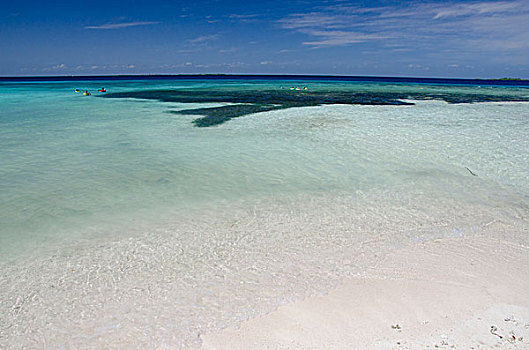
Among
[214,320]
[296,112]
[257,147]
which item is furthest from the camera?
[296,112]

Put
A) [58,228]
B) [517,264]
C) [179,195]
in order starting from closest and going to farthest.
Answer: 1. [517,264]
2. [58,228]
3. [179,195]

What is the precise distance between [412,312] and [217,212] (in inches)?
159

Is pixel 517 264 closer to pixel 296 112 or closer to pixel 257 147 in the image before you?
pixel 257 147

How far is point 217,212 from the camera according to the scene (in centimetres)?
704

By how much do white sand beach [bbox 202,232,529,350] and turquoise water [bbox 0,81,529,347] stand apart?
0.32 m

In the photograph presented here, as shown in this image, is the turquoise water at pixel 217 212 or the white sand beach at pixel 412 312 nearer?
the white sand beach at pixel 412 312

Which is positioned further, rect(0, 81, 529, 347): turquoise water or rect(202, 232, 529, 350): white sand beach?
rect(0, 81, 529, 347): turquoise water

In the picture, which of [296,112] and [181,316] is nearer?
[181,316]

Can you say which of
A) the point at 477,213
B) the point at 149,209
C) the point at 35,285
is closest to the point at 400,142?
the point at 477,213

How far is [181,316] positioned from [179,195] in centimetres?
416

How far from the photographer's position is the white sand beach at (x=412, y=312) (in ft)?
11.7

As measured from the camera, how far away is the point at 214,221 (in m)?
6.62

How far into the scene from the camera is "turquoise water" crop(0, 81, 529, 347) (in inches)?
173

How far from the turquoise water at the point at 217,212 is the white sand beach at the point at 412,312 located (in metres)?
0.32
